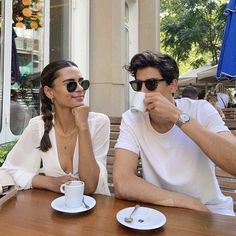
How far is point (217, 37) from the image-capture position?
17438mm

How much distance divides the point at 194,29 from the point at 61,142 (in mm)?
15952

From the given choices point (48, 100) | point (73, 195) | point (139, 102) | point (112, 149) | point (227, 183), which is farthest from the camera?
point (112, 149)

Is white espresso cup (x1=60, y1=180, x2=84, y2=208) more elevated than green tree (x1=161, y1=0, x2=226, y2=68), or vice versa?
green tree (x1=161, y1=0, x2=226, y2=68)

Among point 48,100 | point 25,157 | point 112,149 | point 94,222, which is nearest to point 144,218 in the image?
point 94,222

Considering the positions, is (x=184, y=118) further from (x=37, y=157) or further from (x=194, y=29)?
(x=194, y=29)

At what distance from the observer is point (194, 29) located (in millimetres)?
16766

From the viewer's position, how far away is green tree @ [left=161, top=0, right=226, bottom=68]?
16.8m

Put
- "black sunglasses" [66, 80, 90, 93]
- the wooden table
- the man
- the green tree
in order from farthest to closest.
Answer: the green tree, "black sunglasses" [66, 80, 90, 93], the man, the wooden table

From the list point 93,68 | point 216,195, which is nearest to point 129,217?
point 216,195

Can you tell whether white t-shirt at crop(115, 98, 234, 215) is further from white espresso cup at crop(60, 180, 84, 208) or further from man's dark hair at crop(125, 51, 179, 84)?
white espresso cup at crop(60, 180, 84, 208)

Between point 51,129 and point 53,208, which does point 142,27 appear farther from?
point 53,208

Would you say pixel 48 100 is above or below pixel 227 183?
above

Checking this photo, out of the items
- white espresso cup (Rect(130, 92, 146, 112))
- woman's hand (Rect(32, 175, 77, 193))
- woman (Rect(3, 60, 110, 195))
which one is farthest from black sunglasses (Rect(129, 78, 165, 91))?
woman's hand (Rect(32, 175, 77, 193))

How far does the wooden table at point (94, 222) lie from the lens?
1281mm
